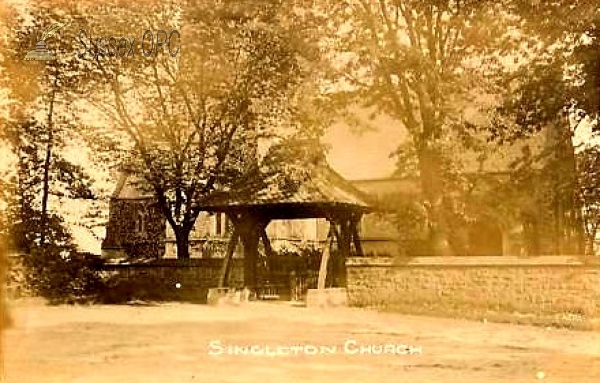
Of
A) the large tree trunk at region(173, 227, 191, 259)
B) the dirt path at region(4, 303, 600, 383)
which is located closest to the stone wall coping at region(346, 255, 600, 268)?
the dirt path at region(4, 303, 600, 383)

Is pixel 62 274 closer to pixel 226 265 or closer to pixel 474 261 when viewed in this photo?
pixel 226 265

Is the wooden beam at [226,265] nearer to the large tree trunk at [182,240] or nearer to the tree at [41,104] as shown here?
the large tree trunk at [182,240]

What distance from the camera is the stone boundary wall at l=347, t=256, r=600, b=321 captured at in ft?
46.2

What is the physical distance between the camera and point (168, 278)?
66.5 feet

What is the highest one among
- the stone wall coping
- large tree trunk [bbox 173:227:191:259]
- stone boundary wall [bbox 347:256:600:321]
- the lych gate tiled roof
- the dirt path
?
the lych gate tiled roof

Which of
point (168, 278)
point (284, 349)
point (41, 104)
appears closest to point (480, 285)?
point (284, 349)

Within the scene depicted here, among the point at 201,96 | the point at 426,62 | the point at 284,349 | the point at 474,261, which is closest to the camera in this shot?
the point at 284,349

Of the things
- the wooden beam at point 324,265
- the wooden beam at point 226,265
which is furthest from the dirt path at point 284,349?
the wooden beam at point 226,265

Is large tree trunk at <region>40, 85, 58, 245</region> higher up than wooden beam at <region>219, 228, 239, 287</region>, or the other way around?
large tree trunk at <region>40, 85, 58, 245</region>

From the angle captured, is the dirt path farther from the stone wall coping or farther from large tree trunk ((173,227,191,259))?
large tree trunk ((173,227,191,259))

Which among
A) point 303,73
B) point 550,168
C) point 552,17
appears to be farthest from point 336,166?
point 552,17

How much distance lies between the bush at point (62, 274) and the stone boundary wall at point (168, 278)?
48 cm

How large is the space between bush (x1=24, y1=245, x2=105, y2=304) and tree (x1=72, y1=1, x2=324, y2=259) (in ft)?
9.39

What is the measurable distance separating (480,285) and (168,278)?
31.8 feet
